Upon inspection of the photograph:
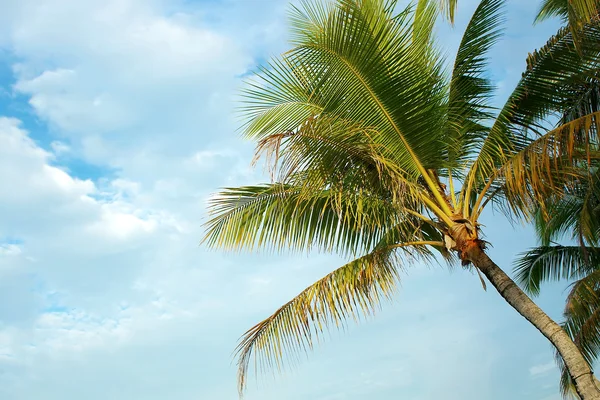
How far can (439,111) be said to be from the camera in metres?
7.97

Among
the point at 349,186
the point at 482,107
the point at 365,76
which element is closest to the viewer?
the point at 365,76

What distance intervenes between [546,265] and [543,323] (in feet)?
29.2

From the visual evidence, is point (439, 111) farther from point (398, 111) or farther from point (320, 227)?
point (320, 227)

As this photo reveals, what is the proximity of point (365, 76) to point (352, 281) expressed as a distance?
95.7 inches

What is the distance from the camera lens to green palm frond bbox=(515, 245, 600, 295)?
1487 centimetres

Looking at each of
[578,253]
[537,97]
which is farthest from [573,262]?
[537,97]

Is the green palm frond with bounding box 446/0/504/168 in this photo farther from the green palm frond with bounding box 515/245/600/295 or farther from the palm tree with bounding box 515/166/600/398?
the green palm frond with bounding box 515/245/600/295

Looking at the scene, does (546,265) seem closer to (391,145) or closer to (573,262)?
(573,262)

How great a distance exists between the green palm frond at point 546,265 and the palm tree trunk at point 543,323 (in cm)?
808

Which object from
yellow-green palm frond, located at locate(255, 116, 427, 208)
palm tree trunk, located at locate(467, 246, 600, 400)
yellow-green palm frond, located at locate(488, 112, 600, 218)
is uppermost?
yellow-green palm frond, located at locate(255, 116, 427, 208)

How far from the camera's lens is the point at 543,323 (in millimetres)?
6941

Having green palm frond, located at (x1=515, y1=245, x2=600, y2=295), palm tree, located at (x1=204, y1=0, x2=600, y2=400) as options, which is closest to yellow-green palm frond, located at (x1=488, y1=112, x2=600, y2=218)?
palm tree, located at (x1=204, y1=0, x2=600, y2=400)

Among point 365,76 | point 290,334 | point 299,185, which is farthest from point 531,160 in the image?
point 290,334

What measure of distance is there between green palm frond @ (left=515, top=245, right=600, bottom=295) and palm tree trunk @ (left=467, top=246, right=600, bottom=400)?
808 centimetres
